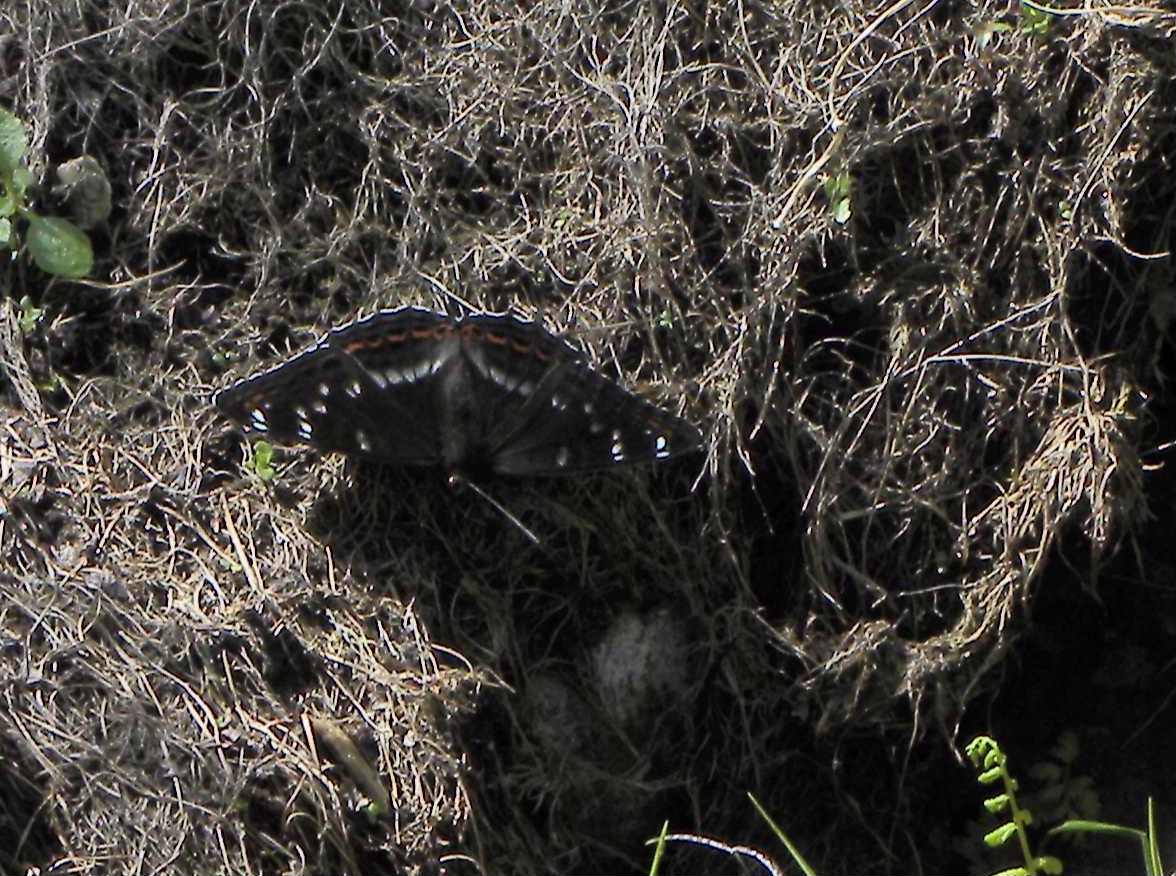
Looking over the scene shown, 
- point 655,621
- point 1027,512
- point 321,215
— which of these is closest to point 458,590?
point 655,621

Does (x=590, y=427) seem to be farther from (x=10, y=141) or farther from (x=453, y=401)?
(x=10, y=141)

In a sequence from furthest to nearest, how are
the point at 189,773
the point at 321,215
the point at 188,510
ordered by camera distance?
the point at 321,215
the point at 188,510
the point at 189,773

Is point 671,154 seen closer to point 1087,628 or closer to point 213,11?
point 213,11

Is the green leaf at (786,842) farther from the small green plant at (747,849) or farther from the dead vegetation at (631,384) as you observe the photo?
the dead vegetation at (631,384)

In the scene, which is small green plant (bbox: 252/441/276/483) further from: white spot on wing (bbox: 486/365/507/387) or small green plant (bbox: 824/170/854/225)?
small green plant (bbox: 824/170/854/225)

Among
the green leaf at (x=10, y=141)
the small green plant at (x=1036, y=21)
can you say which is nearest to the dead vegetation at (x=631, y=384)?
the small green plant at (x=1036, y=21)

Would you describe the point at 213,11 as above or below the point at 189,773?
above

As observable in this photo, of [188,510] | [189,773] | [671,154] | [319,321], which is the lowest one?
[189,773]
